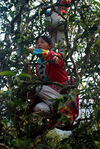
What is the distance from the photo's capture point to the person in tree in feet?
7.78

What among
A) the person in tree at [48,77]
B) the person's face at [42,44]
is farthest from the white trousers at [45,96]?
the person's face at [42,44]

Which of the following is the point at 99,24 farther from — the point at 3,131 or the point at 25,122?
the point at 3,131

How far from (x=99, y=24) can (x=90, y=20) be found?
280mm

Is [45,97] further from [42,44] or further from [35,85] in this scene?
[42,44]

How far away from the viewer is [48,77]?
2.63 metres

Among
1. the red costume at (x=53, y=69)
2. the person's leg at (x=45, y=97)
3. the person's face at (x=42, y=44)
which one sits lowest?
the person's leg at (x=45, y=97)

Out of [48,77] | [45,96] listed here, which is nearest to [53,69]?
[48,77]

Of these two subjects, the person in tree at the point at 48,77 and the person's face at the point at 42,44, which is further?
the person's face at the point at 42,44

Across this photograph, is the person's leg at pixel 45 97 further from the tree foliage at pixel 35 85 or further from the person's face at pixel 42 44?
the person's face at pixel 42 44

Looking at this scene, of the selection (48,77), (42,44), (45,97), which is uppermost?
(42,44)

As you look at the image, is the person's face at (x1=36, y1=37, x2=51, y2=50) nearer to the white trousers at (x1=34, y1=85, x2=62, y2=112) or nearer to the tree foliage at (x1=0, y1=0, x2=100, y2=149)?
the tree foliage at (x1=0, y1=0, x2=100, y2=149)

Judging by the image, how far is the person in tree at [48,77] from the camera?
2.37 meters

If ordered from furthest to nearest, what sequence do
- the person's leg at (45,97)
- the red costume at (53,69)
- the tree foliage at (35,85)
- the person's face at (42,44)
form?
the person's face at (42,44)
the red costume at (53,69)
the person's leg at (45,97)
the tree foliage at (35,85)

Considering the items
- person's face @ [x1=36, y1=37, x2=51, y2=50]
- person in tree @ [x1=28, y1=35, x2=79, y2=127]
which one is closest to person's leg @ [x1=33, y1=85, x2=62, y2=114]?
person in tree @ [x1=28, y1=35, x2=79, y2=127]
